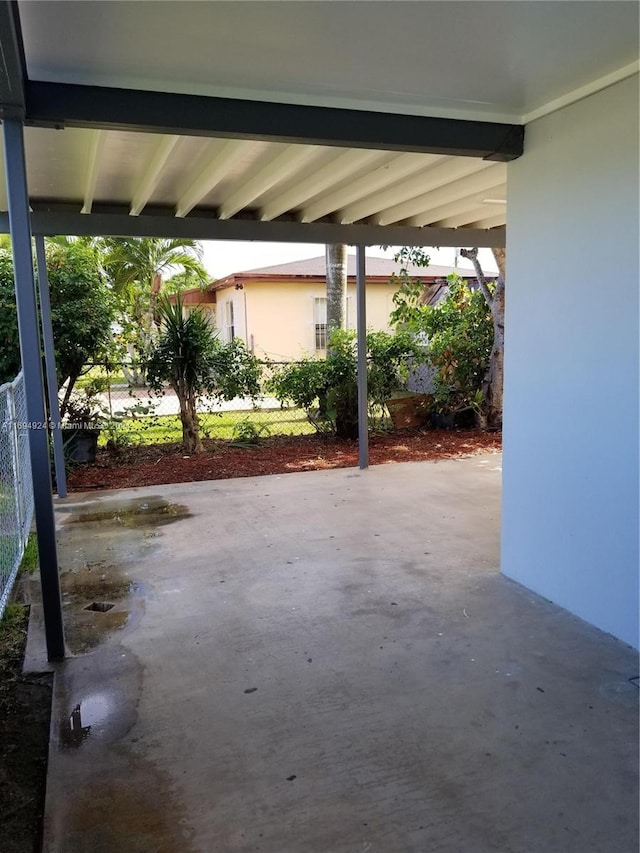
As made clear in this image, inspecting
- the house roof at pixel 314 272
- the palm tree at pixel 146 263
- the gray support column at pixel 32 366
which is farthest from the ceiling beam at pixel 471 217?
the palm tree at pixel 146 263

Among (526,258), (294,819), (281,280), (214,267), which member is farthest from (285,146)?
(214,267)

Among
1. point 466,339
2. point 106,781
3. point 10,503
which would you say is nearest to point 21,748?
point 106,781

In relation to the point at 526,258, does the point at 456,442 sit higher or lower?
lower

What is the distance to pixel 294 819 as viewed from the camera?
2045mm

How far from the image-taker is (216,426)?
9.20 meters

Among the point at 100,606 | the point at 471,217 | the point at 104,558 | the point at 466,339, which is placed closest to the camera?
the point at 100,606

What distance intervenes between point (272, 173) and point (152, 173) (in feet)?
2.70

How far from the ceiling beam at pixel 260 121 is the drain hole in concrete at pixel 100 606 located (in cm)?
260

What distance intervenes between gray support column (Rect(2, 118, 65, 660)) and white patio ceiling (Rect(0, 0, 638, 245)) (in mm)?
324

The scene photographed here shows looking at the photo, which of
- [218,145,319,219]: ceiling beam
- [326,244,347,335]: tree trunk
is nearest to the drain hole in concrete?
[218,145,319,219]: ceiling beam

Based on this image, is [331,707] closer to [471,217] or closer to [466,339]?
[471,217]

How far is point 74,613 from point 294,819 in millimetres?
2130

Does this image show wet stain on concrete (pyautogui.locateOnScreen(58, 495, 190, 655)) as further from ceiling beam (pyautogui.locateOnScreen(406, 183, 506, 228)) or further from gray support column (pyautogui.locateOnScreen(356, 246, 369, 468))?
ceiling beam (pyautogui.locateOnScreen(406, 183, 506, 228))

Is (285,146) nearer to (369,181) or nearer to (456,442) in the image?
(369,181)
